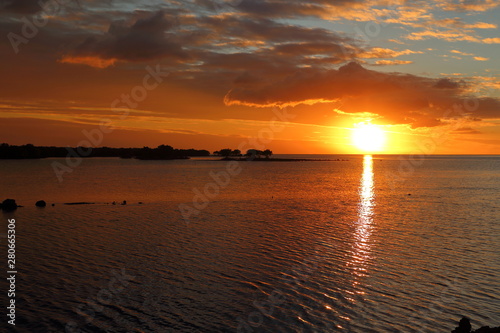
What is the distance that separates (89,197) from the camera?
6962cm

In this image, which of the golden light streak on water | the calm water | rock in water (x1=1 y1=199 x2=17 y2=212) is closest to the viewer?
the calm water

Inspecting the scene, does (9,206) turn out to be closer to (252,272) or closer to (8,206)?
(8,206)

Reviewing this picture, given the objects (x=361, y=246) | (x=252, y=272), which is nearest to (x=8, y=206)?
(x=252, y=272)

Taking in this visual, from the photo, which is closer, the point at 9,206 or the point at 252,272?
the point at 252,272

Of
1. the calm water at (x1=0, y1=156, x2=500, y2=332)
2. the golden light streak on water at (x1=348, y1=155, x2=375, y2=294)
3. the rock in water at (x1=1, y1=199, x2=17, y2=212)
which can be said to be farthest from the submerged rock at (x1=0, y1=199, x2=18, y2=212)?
the golden light streak on water at (x1=348, y1=155, x2=375, y2=294)

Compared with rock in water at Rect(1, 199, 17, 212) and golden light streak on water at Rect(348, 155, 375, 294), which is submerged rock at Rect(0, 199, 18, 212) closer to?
rock in water at Rect(1, 199, 17, 212)

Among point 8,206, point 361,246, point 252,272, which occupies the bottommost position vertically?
point 8,206

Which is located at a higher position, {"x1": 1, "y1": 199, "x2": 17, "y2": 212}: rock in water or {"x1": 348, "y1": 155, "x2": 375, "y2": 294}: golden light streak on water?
{"x1": 348, "y1": 155, "x2": 375, "y2": 294}: golden light streak on water

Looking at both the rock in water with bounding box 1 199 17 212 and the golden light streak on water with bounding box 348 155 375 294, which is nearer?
the golden light streak on water with bounding box 348 155 375 294

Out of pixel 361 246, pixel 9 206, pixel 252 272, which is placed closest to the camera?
pixel 252 272

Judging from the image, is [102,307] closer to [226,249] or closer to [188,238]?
[226,249]

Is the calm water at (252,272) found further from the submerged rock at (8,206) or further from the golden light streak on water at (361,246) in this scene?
the submerged rock at (8,206)

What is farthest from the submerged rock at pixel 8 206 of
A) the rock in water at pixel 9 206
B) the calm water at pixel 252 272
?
the calm water at pixel 252 272

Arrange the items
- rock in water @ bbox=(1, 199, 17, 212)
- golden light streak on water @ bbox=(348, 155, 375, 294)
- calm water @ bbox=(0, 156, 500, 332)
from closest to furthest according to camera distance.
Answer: calm water @ bbox=(0, 156, 500, 332)
golden light streak on water @ bbox=(348, 155, 375, 294)
rock in water @ bbox=(1, 199, 17, 212)
